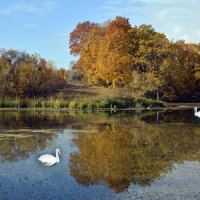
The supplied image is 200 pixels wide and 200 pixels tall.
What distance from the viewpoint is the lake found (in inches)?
377

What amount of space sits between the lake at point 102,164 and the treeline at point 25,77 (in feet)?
78.9

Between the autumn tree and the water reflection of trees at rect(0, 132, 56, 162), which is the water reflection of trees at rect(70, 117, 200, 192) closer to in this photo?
the water reflection of trees at rect(0, 132, 56, 162)

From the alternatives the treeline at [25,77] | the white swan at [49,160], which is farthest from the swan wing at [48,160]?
the treeline at [25,77]

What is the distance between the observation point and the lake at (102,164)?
9570 mm

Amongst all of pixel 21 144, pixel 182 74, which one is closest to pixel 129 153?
pixel 21 144

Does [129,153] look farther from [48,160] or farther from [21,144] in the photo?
[21,144]

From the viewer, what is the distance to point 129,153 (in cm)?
1425

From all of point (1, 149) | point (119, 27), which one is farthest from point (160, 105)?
point (1, 149)

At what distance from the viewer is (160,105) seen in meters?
43.8

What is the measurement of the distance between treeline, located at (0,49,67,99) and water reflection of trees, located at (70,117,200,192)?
24.4 meters

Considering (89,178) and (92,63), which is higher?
(92,63)

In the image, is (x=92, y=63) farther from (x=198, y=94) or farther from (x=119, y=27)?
(x=198, y=94)

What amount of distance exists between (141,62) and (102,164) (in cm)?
3724

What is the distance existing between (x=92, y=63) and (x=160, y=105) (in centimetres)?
1112
